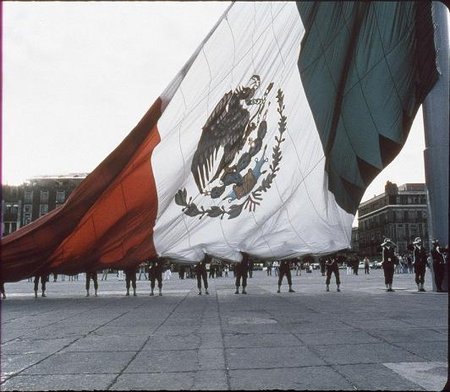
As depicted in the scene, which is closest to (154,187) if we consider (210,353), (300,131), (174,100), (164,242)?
(164,242)

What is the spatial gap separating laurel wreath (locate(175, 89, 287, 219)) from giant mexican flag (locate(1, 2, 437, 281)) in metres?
0.03

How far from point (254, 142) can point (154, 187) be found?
2.84 meters

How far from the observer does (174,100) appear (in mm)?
12453

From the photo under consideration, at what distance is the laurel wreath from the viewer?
12.5 meters

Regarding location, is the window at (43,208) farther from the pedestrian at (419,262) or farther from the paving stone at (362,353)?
the paving stone at (362,353)

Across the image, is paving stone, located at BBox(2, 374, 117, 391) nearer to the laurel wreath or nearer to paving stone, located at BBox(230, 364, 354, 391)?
paving stone, located at BBox(230, 364, 354, 391)

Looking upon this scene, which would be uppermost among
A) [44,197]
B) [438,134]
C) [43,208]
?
[44,197]

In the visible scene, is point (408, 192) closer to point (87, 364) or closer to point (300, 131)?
point (300, 131)

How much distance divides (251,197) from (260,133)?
171cm

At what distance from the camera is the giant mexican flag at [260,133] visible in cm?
1201

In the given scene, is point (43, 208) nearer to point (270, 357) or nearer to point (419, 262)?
point (419, 262)

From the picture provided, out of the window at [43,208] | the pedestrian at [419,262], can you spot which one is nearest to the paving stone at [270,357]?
the pedestrian at [419,262]

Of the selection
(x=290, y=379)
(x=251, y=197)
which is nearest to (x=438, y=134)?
(x=251, y=197)

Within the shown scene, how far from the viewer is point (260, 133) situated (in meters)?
12.6
